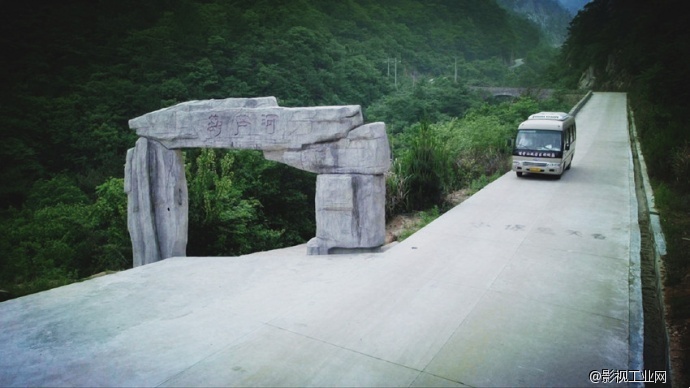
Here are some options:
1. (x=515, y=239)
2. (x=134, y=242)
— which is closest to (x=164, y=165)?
(x=134, y=242)

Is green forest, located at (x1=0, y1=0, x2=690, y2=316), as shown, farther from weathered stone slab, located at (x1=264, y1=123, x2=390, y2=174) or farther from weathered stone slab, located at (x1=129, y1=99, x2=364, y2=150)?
weathered stone slab, located at (x1=264, y1=123, x2=390, y2=174)

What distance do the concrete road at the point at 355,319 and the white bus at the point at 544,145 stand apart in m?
4.19

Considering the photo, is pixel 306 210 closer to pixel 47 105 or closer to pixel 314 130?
pixel 314 130

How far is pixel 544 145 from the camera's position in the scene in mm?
11383

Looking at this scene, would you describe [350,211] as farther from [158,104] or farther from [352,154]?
[158,104]

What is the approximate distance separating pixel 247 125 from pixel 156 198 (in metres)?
2.74

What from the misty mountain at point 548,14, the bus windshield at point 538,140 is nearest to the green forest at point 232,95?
the bus windshield at point 538,140

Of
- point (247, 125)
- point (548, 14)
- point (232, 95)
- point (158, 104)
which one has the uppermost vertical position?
point (548, 14)

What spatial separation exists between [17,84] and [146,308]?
74.1ft

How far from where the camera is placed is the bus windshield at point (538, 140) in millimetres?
11227

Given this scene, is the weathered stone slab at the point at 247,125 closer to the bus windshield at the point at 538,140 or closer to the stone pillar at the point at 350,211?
the stone pillar at the point at 350,211

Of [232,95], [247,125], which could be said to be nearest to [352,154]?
[247,125]

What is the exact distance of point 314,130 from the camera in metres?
6.94

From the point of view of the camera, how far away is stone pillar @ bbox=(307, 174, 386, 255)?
6848 mm
